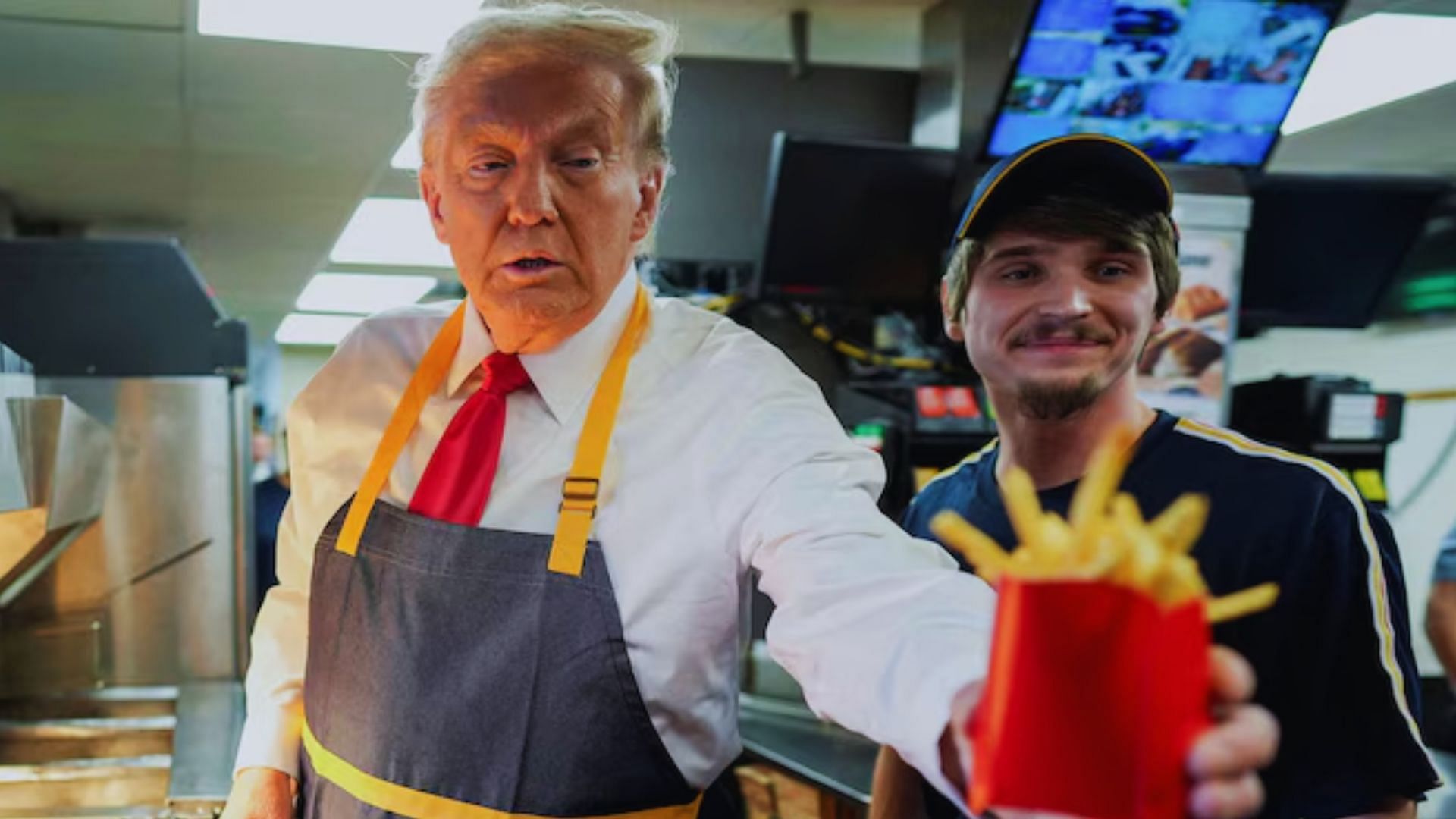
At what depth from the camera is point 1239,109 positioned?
11.2ft

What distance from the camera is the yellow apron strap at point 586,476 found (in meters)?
1.18

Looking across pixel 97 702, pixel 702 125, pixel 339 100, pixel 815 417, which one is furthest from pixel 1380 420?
pixel 339 100

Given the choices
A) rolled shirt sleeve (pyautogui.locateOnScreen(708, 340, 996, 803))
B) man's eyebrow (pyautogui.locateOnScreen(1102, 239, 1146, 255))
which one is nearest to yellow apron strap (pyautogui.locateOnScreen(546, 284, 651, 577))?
rolled shirt sleeve (pyautogui.locateOnScreen(708, 340, 996, 803))

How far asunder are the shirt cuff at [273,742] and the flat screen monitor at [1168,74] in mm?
2491

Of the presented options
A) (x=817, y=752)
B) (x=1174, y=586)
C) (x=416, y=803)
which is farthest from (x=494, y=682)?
(x=817, y=752)

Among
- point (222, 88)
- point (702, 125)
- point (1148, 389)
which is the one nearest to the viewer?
point (1148, 389)

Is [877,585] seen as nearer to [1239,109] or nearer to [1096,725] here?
[1096,725]

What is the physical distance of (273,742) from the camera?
1.42 m

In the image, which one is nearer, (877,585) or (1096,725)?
(1096,725)

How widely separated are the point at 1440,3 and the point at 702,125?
262 cm

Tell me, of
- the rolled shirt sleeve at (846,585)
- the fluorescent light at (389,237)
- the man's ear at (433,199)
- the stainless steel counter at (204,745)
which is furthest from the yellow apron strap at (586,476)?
the fluorescent light at (389,237)

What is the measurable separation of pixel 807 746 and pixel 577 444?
1750mm

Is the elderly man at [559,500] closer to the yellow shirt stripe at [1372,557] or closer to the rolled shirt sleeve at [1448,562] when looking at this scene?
the yellow shirt stripe at [1372,557]

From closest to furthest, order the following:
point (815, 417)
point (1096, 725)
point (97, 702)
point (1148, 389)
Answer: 1. point (1096, 725)
2. point (815, 417)
3. point (97, 702)
4. point (1148, 389)
